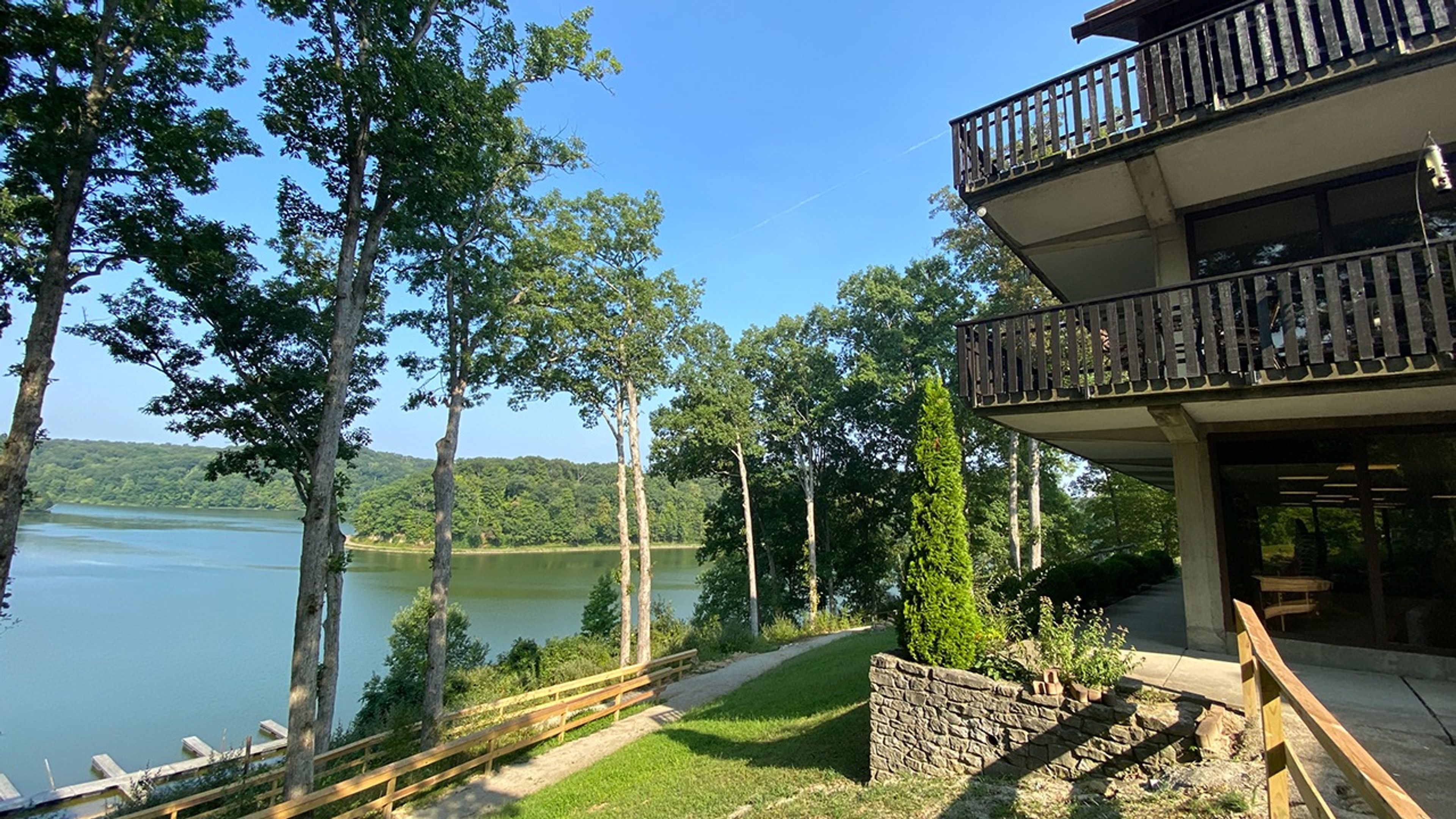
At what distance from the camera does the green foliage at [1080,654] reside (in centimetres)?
539

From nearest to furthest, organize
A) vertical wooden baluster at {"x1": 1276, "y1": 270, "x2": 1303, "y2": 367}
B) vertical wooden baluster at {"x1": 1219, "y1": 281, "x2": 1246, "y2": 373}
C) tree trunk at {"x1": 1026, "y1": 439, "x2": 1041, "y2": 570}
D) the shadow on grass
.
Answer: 1. vertical wooden baluster at {"x1": 1276, "y1": 270, "x2": 1303, "y2": 367}
2. vertical wooden baluster at {"x1": 1219, "y1": 281, "x2": 1246, "y2": 373}
3. the shadow on grass
4. tree trunk at {"x1": 1026, "y1": 439, "x2": 1041, "y2": 570}

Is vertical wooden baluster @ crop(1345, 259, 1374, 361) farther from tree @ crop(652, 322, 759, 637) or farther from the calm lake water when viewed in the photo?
tree @ crop(652, 322, 759, 637)

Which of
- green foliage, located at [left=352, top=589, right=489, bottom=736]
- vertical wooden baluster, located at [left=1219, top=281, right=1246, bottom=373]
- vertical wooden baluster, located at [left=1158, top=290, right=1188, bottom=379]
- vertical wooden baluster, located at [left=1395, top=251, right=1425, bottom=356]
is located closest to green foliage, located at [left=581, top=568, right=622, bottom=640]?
green foliage, located at [left=352, top=589, right=489, bottom=736]

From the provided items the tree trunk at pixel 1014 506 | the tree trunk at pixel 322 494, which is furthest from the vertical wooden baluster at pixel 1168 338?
the tree trunk at pixel 1014 506

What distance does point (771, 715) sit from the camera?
10.0 m

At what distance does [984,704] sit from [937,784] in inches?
35.3

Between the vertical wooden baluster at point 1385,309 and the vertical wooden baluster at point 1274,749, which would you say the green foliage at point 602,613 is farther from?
the vertical wooden baluster at point 1274,749

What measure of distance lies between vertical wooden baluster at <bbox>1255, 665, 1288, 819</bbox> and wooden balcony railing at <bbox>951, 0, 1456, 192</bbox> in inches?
218

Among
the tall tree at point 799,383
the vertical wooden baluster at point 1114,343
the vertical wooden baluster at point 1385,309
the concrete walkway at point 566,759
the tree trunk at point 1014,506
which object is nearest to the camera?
the vertical wooden baluster at point 1385,309

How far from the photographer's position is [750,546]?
26188mm

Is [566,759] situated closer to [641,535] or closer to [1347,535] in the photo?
[641,535]

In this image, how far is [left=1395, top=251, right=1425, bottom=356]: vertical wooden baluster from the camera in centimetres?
456

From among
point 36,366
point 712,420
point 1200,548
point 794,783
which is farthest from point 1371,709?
point 712,420

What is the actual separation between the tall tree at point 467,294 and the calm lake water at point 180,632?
6487mm
